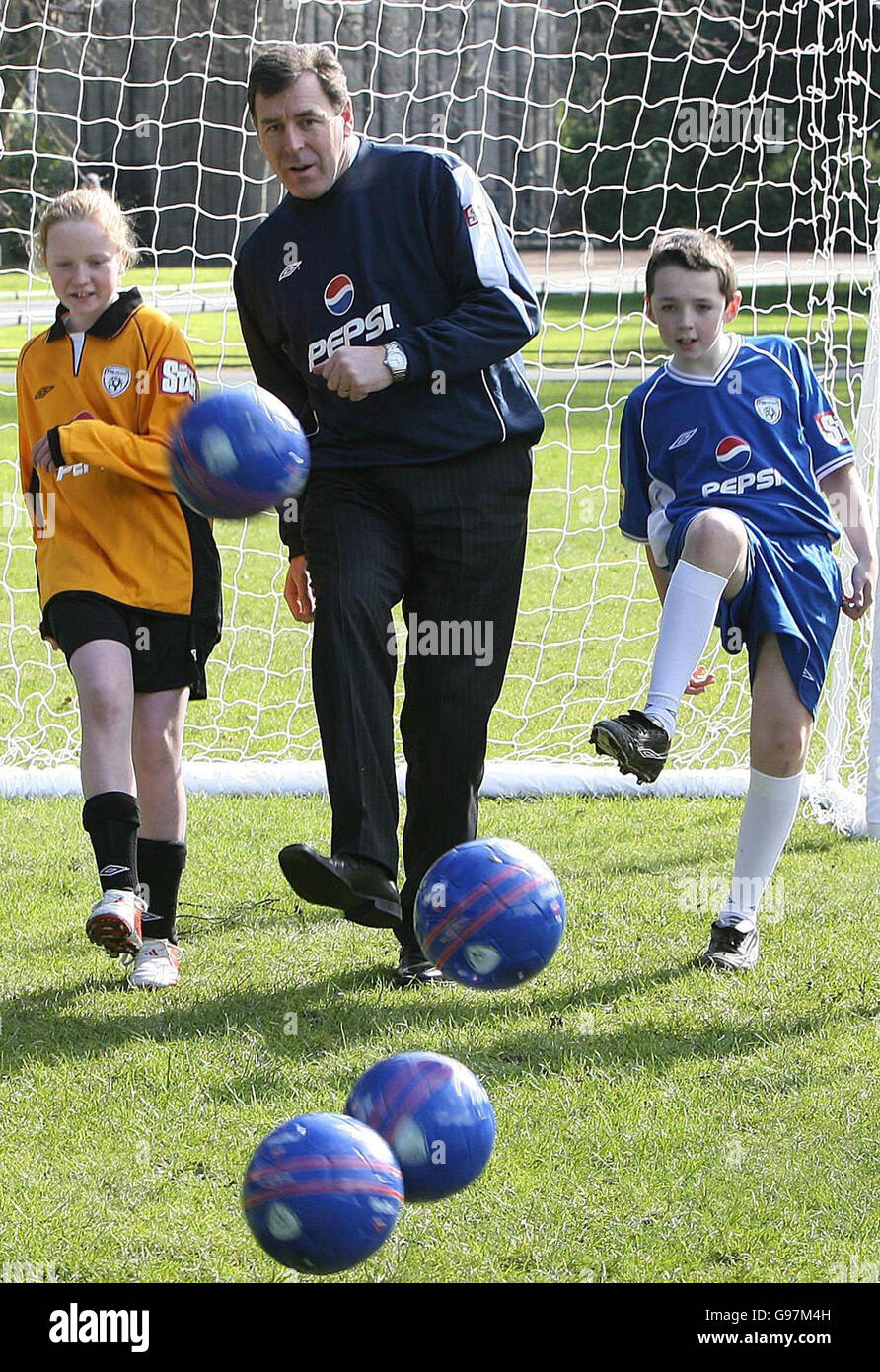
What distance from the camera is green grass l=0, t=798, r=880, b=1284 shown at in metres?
3.17

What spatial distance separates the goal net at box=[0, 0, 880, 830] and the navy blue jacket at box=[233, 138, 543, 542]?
1.76 metres

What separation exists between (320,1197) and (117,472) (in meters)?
2.44

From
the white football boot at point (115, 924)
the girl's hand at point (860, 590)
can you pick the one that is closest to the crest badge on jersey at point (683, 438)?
the girl's hand at point (860, 590)

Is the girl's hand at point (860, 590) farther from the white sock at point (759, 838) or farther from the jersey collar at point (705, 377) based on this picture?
the jersey collar at point (705, 377)

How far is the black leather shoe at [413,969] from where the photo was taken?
183 inches

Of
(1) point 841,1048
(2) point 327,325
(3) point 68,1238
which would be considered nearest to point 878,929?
(1) point 841,1048

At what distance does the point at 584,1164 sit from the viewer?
3.50 meters

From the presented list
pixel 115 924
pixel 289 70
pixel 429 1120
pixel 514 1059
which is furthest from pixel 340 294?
pixel 429 1120

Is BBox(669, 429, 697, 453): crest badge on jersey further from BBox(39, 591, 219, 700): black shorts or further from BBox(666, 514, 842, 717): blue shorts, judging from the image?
BBox(39, 591, 219, 700): black shorts

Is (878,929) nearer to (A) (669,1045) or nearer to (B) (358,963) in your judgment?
(A) (669,1045)

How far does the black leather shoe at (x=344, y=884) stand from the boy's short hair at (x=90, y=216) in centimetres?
204

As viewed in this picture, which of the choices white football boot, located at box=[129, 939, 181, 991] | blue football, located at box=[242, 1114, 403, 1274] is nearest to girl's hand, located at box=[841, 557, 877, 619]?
white football boot, located at box=[129, 939, 181, 991]

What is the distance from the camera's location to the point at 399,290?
13.7 ft
